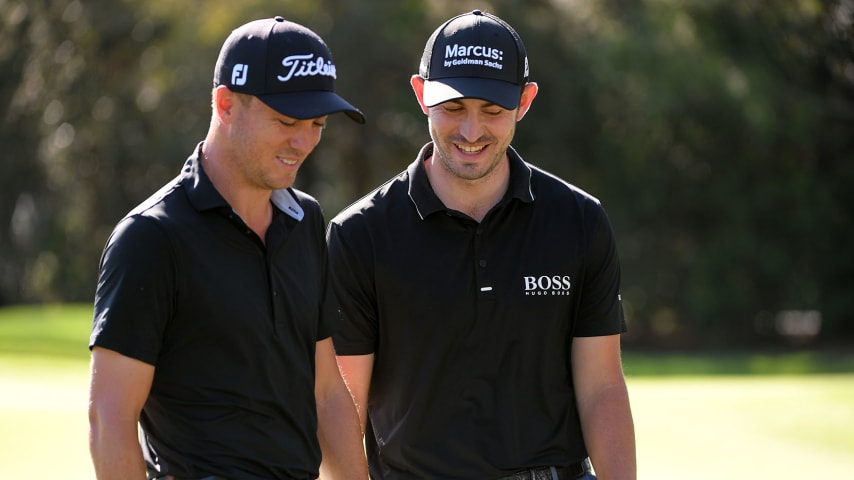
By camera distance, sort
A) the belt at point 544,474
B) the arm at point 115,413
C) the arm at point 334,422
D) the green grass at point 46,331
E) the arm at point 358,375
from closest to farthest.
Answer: the arm at point 115,413, the arm at point 334,422, the belt at point 544,474, the arm at point 358,375, the green grass at point 46,331

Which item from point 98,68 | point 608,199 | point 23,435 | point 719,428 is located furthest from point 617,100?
point 23,435

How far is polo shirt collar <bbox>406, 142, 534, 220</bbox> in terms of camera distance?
390 centimetres

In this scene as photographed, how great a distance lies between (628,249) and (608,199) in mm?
1079

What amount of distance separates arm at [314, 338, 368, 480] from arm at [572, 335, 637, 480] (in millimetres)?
751

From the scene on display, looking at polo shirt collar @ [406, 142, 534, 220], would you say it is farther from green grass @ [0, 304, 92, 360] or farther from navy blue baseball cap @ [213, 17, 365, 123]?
green grass @ [0, 304, 92, 360]

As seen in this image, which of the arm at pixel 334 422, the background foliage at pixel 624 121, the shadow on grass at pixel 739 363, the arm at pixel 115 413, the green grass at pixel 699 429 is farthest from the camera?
the background foliage at pixel 624 121

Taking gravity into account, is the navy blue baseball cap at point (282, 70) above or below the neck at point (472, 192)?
above

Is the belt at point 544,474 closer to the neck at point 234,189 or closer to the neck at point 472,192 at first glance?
the neck at point 472,192

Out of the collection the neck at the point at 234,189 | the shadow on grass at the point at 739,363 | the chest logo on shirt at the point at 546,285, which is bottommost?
the shadow on grass at the point at 739,363

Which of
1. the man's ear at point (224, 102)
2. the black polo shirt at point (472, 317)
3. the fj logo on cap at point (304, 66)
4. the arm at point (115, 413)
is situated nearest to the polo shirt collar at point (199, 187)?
the man's ear at point (224, 102)

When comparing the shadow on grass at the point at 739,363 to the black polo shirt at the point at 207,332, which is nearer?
the black polo shirt at the point at 207,332

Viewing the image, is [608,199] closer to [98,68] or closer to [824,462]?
[98,68]

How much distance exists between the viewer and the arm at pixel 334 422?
3443 mm

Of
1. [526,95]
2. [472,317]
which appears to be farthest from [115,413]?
[526,95]
